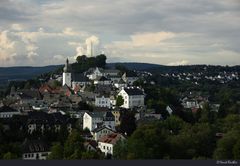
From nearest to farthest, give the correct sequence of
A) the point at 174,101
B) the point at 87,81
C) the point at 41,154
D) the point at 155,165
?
the point at 155,165
the point at 41,154
the point at 174,101
the point at 87,81

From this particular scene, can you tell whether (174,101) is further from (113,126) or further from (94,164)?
(94,164)

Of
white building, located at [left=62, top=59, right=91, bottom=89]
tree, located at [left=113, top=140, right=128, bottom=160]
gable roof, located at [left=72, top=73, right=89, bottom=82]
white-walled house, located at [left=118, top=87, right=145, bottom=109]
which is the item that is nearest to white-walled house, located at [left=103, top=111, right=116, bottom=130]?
white-walled house, located at [left=118, top=87, right=145, bottom=109]

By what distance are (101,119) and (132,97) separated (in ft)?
23.9

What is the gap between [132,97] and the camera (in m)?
41.9

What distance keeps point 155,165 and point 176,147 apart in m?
9.09

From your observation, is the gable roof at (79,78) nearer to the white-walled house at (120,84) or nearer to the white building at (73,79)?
the white building at (73,79)

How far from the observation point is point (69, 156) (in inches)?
884

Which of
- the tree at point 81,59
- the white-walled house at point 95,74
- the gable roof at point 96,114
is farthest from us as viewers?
the tree at point 81,59

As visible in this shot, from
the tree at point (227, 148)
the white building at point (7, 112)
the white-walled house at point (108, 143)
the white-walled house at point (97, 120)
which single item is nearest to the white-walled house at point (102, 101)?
the white-walled house at point (97, 120)

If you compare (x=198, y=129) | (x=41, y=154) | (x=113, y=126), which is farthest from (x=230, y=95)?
(x=41, y=154)

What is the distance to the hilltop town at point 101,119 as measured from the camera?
23.0 meters

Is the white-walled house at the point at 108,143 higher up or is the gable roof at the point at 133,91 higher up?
the gable roof at the point at 133,91

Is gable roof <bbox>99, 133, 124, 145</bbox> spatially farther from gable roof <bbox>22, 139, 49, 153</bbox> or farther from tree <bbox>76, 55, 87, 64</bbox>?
tree <bbox>76, 55, 87, 64</bbox>

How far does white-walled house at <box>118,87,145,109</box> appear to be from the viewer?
41.8 m
